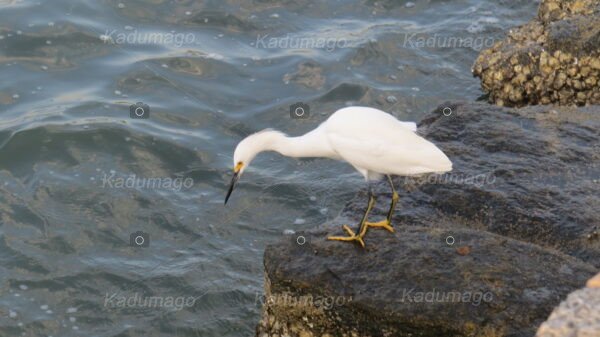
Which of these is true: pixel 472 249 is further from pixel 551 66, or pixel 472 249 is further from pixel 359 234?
pixel 551 66

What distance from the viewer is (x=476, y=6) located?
46.8ft

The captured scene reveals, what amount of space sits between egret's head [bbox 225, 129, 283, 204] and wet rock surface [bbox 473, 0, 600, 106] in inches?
164

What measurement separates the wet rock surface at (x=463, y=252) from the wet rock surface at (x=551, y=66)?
188 centimetres

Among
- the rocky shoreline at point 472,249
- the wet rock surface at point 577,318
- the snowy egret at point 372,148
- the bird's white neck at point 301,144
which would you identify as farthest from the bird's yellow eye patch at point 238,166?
the wet rock surface at point 577,318

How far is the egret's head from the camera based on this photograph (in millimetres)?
6656

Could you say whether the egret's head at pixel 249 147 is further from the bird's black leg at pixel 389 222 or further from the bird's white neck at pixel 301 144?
the bird's black leg at pixel 389 222

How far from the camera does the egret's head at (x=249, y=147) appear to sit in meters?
6.66

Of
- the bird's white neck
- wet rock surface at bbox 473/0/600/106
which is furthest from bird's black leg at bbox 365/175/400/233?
wet rock surface at bbox 473/0/600/106

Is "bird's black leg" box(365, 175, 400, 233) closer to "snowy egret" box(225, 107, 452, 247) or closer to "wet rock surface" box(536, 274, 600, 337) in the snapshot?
"snowy egret" box(225, 107, 452, 247)

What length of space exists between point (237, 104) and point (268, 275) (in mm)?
5907

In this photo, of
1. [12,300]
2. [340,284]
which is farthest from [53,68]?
[340,284]

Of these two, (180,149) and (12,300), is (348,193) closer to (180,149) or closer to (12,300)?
(180,149)

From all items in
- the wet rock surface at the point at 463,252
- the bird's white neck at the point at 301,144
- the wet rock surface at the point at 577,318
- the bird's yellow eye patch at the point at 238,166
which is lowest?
the wet rock surface at the point at 463,252

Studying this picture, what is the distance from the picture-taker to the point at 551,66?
9.61m
